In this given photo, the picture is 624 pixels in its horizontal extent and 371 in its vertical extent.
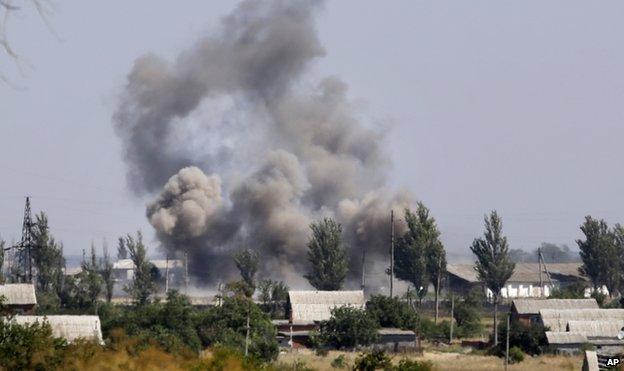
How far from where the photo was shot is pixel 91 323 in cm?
6138

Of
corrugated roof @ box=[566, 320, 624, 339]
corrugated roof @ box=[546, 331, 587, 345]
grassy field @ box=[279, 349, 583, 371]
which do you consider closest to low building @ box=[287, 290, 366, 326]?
grassy field @ box=[279, 349, 583, 371]

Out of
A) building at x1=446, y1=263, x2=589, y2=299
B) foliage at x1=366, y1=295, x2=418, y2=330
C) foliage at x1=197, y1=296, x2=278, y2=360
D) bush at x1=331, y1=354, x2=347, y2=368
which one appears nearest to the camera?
bush at x1=331, y1=354, x2=347, y2=368

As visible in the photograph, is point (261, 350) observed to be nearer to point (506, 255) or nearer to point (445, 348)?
point (445, 348)

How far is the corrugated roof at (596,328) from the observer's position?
7350 centimetres

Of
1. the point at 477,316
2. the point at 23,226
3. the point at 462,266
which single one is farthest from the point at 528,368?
the point at 462,266

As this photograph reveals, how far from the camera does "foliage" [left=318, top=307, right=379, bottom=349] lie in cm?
7350

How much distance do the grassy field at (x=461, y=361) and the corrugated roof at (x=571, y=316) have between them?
27.0 feet

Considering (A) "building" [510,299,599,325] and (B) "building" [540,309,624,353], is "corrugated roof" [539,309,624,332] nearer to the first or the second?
(B) "building" [540,309,624,353]

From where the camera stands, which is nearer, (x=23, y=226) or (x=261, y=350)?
(x=261, y=350)

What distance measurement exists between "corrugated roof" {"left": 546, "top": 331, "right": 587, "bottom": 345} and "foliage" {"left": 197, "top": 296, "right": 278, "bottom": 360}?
53.0 ft

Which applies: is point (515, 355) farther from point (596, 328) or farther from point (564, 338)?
point (596, 328)

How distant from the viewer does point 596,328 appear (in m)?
74.2

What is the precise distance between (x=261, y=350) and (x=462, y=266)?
78137mm

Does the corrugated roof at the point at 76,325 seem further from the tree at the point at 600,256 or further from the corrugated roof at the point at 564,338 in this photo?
the tree at the point at 600,256
